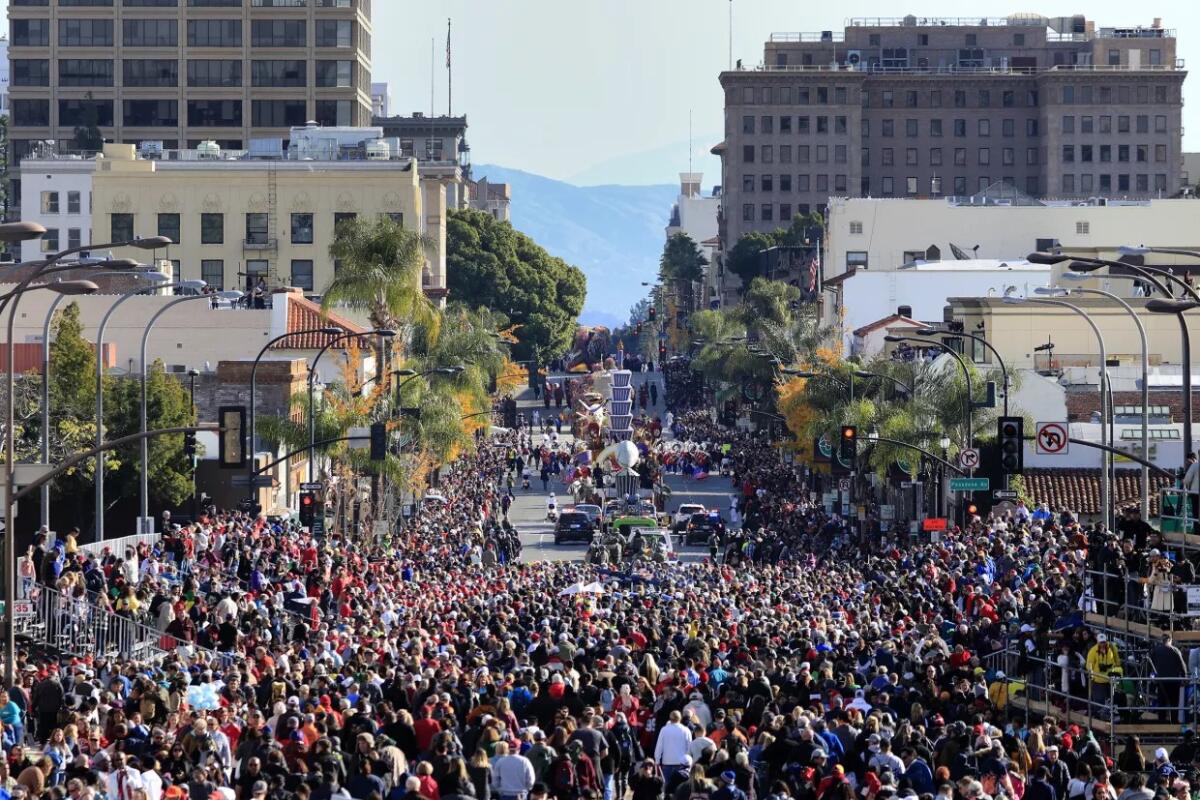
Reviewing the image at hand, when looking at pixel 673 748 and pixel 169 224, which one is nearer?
pixel 673 748

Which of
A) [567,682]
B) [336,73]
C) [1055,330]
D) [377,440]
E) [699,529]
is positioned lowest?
[699,529]

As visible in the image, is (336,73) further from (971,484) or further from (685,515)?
(971,484)

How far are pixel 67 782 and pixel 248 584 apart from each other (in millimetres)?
20770

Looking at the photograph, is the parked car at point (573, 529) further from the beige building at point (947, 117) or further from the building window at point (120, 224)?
the beige building at point (947, 117)

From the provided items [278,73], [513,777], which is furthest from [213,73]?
[513,777]

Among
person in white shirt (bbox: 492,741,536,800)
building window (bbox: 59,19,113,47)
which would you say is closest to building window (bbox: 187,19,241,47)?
building window (bbox: 59,19,113,47)

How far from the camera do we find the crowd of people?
67.7 ft

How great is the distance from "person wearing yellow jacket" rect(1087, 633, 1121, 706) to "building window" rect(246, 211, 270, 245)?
8460 centimetres

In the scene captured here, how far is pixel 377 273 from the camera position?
67.9 m

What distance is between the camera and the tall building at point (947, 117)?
577 ft

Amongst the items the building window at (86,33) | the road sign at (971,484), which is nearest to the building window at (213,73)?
the building window at (86,33)

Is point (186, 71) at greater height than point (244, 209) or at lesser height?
greater

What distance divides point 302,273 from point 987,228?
37.2 m

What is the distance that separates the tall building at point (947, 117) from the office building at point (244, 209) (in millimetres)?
69494
